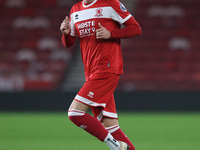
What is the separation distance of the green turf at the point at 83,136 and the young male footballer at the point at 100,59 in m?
1.92

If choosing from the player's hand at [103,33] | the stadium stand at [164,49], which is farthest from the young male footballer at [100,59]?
the stadium stand at [164,49]

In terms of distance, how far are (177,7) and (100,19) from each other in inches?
493

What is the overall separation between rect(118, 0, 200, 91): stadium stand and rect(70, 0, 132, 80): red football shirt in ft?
30.0

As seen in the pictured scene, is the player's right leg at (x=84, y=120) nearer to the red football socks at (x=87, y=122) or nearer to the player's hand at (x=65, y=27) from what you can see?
the red football socks at (x=87, y=122)

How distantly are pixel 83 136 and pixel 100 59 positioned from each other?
3628 millimetres

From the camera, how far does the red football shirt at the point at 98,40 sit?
4.11 meters

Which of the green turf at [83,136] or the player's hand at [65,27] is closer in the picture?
the player's hand at [65,27]

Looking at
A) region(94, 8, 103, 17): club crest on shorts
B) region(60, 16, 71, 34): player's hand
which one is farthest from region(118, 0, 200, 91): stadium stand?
region(94, 8, 103, 17): club crest on shorts

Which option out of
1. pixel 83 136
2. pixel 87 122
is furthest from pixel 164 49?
pixel 87 122

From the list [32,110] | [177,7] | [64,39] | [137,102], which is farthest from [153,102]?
[64,39]

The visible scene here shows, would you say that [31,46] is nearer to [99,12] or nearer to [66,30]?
[66,30]

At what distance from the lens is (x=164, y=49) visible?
581 inches

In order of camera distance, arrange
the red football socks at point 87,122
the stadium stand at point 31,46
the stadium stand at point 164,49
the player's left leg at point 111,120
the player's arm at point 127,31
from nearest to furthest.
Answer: the red football socks at point 87,122 → the player's arm at point 127,31 → the player's left leg at point 111,120 → the stadium stand at point 164,49 → the stadium stand at point 31,46

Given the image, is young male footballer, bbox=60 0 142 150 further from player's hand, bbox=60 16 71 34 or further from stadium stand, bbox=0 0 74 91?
stadium stand, bbox=0 0 74 91
